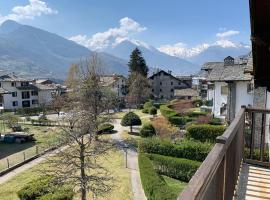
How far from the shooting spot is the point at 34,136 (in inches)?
1441

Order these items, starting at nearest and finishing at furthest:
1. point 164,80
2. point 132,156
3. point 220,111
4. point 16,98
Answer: point 132,156
point 220,111
point 16,98
point 164,80

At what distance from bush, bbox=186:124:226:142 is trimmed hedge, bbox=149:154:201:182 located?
22.1ft

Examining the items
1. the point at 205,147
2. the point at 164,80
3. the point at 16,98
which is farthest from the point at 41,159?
the point at 164,80

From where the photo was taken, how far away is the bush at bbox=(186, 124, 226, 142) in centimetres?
2645

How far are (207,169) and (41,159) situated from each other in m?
25.9

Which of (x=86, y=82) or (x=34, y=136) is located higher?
(x=86, y=82)

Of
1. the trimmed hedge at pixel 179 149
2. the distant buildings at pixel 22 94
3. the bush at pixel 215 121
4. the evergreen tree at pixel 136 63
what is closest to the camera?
the trimmed hedge at pixel 179 149

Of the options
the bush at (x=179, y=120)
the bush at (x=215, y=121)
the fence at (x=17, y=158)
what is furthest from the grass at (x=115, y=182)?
the bush at (x=179, y=120)

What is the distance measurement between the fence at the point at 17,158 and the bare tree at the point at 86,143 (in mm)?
4017

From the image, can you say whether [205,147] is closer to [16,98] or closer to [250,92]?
[250,92]

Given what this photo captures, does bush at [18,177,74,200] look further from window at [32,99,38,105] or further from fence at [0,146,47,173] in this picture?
window at [32,99,38,105]

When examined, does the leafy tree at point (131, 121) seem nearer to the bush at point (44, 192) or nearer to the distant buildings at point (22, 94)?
the bush at point (44, 192)

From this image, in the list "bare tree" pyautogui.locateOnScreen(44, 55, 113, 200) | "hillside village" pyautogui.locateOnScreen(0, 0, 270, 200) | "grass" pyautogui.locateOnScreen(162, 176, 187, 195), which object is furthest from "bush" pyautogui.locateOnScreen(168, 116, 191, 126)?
"grass" pyautogui.locateOnScreen(162, 176, 187, 195)

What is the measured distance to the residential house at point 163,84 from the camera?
272ft
